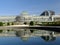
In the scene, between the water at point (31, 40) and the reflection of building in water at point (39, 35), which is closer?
the water at point (31, 40)

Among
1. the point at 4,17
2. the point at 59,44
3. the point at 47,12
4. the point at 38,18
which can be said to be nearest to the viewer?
the point at 59,44

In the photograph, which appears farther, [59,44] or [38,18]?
[38,18]

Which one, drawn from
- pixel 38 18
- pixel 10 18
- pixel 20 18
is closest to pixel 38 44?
pixel 20 18

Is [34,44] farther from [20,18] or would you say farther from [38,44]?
[20,18]

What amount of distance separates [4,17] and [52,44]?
74.0m

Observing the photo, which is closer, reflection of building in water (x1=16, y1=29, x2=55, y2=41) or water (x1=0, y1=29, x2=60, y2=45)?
water (x1=0, y1=29, x2=60, y2=45)

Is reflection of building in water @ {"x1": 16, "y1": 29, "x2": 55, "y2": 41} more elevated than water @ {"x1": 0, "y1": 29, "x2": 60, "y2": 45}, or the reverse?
water @ {"x1": 0, "y1": 29, "x2": 60, "y2": 45}

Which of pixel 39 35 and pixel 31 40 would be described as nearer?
pixel 31 40

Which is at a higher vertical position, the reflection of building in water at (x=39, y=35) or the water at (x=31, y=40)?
the water at (x=31, y=40)

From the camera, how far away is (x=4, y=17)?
81750 millimetres

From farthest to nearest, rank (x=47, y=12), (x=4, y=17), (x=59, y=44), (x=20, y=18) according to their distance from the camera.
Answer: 1. (x=47, y=12)
2. (x=4, y=17)
3. (x=20, y=18)
4. (x=59, y=44)

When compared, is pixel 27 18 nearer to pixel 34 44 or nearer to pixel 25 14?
pixel 25 14

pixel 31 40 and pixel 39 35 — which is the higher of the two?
pixel 31 40

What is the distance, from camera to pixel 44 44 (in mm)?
8891
